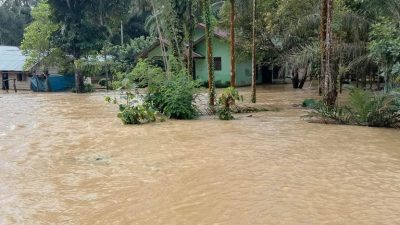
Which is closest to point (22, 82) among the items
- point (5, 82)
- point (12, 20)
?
point (5, 82)

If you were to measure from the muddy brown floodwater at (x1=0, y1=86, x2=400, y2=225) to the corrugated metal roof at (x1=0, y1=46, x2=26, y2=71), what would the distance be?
30.8 metres

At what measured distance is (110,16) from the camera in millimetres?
42000

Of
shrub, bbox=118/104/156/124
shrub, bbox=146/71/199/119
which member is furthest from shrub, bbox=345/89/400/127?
shrub, bbox=118/104/156/124

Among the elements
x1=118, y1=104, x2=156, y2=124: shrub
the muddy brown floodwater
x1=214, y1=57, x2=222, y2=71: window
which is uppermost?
x1=214, y1=57, x2=222, y2=71: window

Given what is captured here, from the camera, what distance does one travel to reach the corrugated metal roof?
142 ft

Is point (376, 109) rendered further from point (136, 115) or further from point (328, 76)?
point (136, 115)

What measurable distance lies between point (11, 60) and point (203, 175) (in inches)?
1614

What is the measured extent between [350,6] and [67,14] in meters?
23.7

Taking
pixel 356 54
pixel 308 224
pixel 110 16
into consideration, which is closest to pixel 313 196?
pixel 308 224

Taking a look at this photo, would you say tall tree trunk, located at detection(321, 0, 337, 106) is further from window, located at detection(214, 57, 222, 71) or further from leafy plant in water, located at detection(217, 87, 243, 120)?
window, located at detection(214, 57, 222, 71)

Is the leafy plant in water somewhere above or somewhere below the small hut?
below

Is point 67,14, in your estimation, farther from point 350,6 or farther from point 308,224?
point 308,224

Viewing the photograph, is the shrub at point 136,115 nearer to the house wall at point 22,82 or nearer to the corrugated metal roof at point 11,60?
the corrugated metal roof at point 11,60

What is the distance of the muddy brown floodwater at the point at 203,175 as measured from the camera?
21.1 feet
